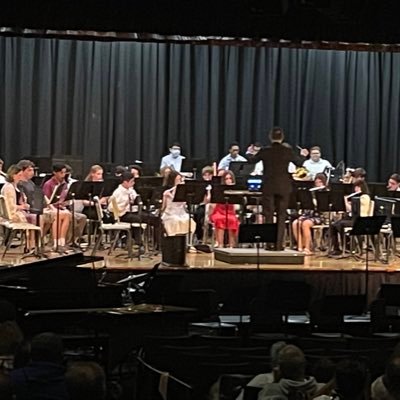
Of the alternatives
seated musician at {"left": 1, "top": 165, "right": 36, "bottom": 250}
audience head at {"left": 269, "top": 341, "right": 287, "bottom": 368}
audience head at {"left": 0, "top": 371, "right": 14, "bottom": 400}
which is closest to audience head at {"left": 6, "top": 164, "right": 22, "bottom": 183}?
seated musician at {"left": 1, "top": 165, "right": 36, "bottom": 250}

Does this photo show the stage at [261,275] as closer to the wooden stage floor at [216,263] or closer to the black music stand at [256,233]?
the wooden stage floor at [216,263]

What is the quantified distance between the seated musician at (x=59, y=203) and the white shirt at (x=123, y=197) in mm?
699

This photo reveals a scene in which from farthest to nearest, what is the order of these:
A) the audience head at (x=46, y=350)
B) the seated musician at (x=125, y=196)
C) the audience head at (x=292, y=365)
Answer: the seated musician at (x=125, y=196), the audience head at (x=292, y=365), the audience head at (x=46, y=350)

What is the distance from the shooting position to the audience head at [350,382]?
Result: 16.0 feet

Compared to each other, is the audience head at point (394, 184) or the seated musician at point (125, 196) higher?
the audience head at point (394, 184)

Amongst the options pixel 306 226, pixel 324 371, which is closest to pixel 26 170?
pixel 306 226

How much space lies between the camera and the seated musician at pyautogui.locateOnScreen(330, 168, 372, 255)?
13750mm

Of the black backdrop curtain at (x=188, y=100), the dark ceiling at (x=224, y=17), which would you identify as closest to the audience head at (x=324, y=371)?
the dark ceiling at (x=224, y=17)

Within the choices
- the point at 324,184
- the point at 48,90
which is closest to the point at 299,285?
the point at 324,184

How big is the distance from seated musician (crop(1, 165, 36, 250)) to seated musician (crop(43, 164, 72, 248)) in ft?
1.12

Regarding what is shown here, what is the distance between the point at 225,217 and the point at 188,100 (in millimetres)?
7155

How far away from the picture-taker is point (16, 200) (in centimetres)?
1355

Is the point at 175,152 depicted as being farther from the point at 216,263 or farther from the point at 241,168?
the point at 216,263

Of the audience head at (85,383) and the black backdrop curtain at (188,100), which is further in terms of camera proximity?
the black backdrop curtain at (188,100)
